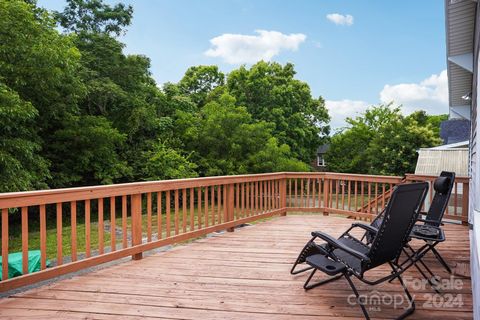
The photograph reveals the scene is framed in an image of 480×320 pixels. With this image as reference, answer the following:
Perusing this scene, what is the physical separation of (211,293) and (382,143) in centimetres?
2132

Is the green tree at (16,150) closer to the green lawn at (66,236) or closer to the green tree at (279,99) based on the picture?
the green lawn at (66,236)

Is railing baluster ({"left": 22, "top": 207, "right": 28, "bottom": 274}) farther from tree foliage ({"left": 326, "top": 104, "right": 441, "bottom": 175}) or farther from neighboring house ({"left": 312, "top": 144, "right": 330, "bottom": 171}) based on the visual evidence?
neighboring house ({"left": 312, "top": 144, "right": 330, "bottom": 171})

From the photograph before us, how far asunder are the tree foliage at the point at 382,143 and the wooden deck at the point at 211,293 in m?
17.8

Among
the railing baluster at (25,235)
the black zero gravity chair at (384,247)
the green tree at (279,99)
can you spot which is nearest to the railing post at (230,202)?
the black zero gravity chair at (384,247)

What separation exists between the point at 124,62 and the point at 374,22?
12651 millimetres

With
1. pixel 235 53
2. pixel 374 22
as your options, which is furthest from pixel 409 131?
pixel 235 53

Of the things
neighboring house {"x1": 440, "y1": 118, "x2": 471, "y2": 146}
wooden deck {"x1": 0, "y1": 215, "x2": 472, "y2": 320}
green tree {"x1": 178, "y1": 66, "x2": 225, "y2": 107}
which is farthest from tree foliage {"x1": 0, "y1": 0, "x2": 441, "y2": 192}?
wooden deck {"x1": 0, "y1": 215, "x2": 472, "y2": 320}

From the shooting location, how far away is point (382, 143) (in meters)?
22.1

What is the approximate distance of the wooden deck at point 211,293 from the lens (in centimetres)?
266

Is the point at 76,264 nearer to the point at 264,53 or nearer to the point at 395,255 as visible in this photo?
the point at 395,255

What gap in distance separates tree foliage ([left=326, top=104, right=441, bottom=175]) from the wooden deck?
58.5 feet

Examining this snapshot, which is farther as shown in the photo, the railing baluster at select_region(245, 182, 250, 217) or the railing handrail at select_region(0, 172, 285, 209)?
the railing baluster at select_region(245, 182, 250, 217)

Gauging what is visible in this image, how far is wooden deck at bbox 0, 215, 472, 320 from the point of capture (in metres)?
2.66

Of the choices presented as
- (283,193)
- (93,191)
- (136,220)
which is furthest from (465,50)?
(93,191)
